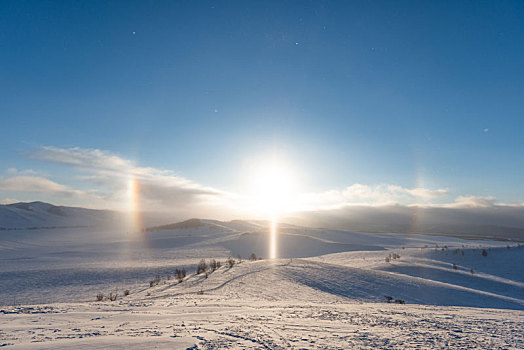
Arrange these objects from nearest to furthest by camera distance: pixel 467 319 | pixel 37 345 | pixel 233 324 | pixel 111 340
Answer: pixel 37 345 → pixel 111 340 → pixel 233 324 → pixel 467 319

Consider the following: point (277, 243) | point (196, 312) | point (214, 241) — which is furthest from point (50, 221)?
point (196, 312)

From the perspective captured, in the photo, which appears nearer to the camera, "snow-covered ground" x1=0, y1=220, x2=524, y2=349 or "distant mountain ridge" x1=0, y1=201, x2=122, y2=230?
"snow-covered ground" x1=0, y1=220, x2=524, y2=349

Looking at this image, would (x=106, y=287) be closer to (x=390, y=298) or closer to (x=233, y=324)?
(x=233, y=324)

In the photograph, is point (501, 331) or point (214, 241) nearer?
point (501, 331)

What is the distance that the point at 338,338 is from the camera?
381cm

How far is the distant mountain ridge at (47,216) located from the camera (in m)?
64.9

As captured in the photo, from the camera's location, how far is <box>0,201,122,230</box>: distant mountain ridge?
6492 cm

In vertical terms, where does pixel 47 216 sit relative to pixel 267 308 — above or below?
below

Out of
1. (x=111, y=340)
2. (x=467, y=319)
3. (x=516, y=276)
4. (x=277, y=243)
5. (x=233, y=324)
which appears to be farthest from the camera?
(x=277, y=243)

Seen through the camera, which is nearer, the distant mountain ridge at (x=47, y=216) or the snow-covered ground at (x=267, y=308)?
the snow-covered ground at (x=267, y=308)

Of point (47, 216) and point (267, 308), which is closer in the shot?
point (267, 308)

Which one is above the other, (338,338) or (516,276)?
(338,338)

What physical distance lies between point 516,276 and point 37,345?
17.7m

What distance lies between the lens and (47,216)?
257 feet
